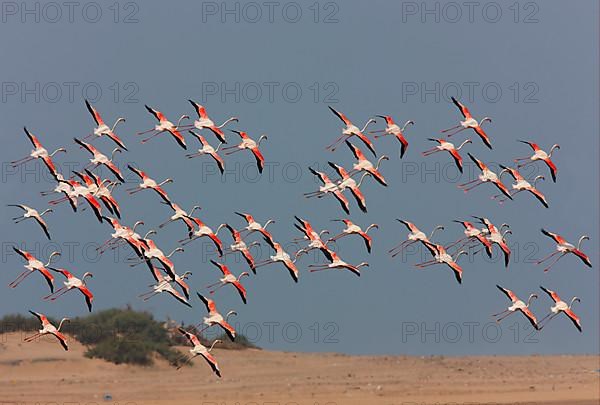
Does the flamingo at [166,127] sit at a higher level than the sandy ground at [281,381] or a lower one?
higher

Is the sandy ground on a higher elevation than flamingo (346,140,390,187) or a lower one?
lower

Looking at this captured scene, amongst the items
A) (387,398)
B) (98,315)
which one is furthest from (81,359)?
(387,398)

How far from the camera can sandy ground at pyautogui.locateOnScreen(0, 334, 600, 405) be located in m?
72.1

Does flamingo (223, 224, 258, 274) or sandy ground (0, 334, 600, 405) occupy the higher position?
flamingo (223, 224, 258, 274)

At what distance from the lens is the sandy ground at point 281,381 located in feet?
236

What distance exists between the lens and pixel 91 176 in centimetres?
6047

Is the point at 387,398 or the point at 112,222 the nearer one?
the point at 112,222

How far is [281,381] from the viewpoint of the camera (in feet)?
257

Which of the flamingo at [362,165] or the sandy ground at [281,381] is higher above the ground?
the flamingo at [362,165]

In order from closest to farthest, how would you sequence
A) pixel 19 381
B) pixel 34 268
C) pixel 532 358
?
pixel 34 268
pixel 19 381
pixel 532 358

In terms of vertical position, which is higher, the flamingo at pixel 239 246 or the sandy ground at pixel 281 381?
the flamingo at pixel 239 246

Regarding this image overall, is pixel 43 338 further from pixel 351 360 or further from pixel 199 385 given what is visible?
pixel 351 360

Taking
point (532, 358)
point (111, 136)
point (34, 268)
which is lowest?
point (532, 358)

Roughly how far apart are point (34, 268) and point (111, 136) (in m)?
6.21
